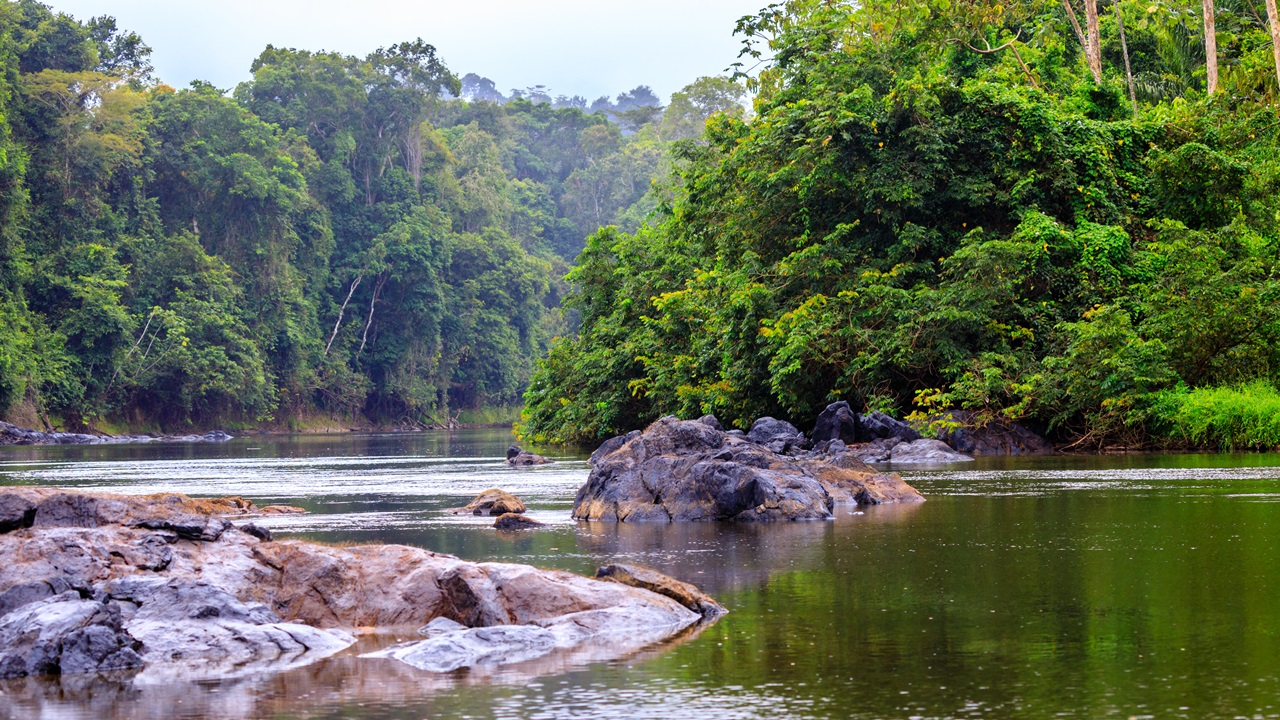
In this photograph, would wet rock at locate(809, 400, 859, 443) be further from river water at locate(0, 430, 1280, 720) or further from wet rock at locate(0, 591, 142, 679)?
wet rock at locate(0, 591, 142, 679)

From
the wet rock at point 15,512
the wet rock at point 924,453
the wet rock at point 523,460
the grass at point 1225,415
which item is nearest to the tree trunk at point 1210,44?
the grass at point 1225,415

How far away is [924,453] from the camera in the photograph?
2344 cm

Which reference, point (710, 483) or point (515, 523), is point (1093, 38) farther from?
point (515, 523)

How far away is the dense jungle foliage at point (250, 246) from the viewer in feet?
182

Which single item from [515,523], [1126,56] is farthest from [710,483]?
[1126,56]

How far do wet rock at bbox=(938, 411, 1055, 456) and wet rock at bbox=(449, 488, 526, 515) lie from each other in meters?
12.0

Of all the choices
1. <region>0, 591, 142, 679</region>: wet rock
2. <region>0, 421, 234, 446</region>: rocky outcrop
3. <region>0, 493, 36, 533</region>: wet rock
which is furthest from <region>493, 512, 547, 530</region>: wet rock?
<region>0, 421, 234, 446</region>: rocky outcrop

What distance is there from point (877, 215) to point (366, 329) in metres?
49.8

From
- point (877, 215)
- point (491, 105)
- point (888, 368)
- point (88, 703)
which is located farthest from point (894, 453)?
point (491, 105)

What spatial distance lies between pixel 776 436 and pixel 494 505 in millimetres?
10533

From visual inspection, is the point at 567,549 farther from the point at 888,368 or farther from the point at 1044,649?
the point at 888,368

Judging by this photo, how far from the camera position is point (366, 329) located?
245ft

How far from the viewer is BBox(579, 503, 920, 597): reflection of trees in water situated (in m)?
9.77

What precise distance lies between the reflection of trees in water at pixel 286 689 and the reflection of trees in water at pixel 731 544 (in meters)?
2.26
